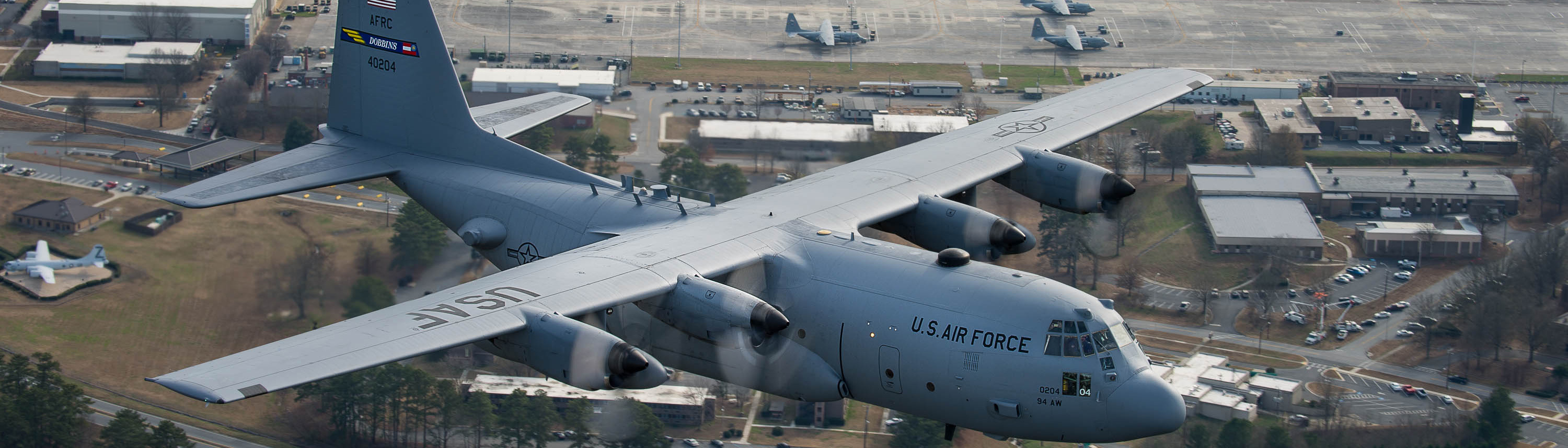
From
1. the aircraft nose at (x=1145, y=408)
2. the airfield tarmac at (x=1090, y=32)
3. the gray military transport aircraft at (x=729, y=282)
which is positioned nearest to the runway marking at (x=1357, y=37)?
the airfield tarmac at (x=1090, y=32)

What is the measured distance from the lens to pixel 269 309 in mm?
91000

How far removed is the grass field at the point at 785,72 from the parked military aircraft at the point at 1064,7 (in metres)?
25.9

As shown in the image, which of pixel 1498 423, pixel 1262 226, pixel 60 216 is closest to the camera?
pixel 1498 423

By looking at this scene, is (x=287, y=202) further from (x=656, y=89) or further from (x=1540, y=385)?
(x=1540, y=385)

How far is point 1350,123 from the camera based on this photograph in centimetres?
13962

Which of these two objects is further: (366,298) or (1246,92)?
(1246,92)

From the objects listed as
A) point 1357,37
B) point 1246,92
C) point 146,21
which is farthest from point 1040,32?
point 146,21

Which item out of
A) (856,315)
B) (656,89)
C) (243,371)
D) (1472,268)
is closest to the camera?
(243,371)

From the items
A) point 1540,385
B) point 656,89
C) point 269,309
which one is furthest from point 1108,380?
point 656,89

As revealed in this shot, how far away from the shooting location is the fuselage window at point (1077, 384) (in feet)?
124

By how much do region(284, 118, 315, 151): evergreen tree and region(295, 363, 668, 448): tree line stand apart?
3929 centimetres

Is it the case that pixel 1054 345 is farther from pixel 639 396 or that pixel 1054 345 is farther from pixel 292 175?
pixel 639 396

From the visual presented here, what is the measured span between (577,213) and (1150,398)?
20.9m

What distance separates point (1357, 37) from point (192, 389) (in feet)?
520
